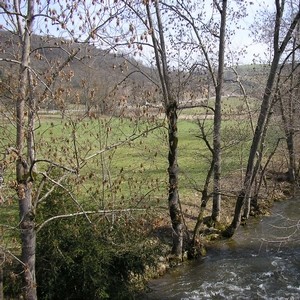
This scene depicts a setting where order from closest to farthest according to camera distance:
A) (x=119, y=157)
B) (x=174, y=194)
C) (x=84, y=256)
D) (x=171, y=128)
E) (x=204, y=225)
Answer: (x=84, y=256) < (x=171, y=128) < (x=174, y=194) < (x=204, y=225) < (x=119, y=157)

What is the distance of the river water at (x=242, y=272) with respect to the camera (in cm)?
1093

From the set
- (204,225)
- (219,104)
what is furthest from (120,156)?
(219,104)

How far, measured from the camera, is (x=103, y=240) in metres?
9.45

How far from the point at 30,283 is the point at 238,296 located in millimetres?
5973

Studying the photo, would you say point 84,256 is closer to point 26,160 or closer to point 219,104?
point 26,160

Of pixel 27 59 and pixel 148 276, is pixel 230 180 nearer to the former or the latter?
pixel 148 276

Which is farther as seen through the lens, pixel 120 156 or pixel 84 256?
pixel 120 156

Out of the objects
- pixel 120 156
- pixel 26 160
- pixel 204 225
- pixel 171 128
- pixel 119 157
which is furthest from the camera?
pixel 120 156

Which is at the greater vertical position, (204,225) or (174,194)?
(174,194)

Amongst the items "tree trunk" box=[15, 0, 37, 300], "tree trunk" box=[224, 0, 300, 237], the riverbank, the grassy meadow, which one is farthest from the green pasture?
"tree trunk" box=[224, 0, 300, 237]

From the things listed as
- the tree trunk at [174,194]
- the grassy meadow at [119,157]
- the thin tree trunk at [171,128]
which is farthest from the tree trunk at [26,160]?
the tree trunk at [174,194]

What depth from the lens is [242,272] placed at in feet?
40.0

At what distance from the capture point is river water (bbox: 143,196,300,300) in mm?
10930

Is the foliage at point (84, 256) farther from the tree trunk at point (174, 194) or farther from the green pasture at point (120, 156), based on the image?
the tree trunk at point (174, 194)
